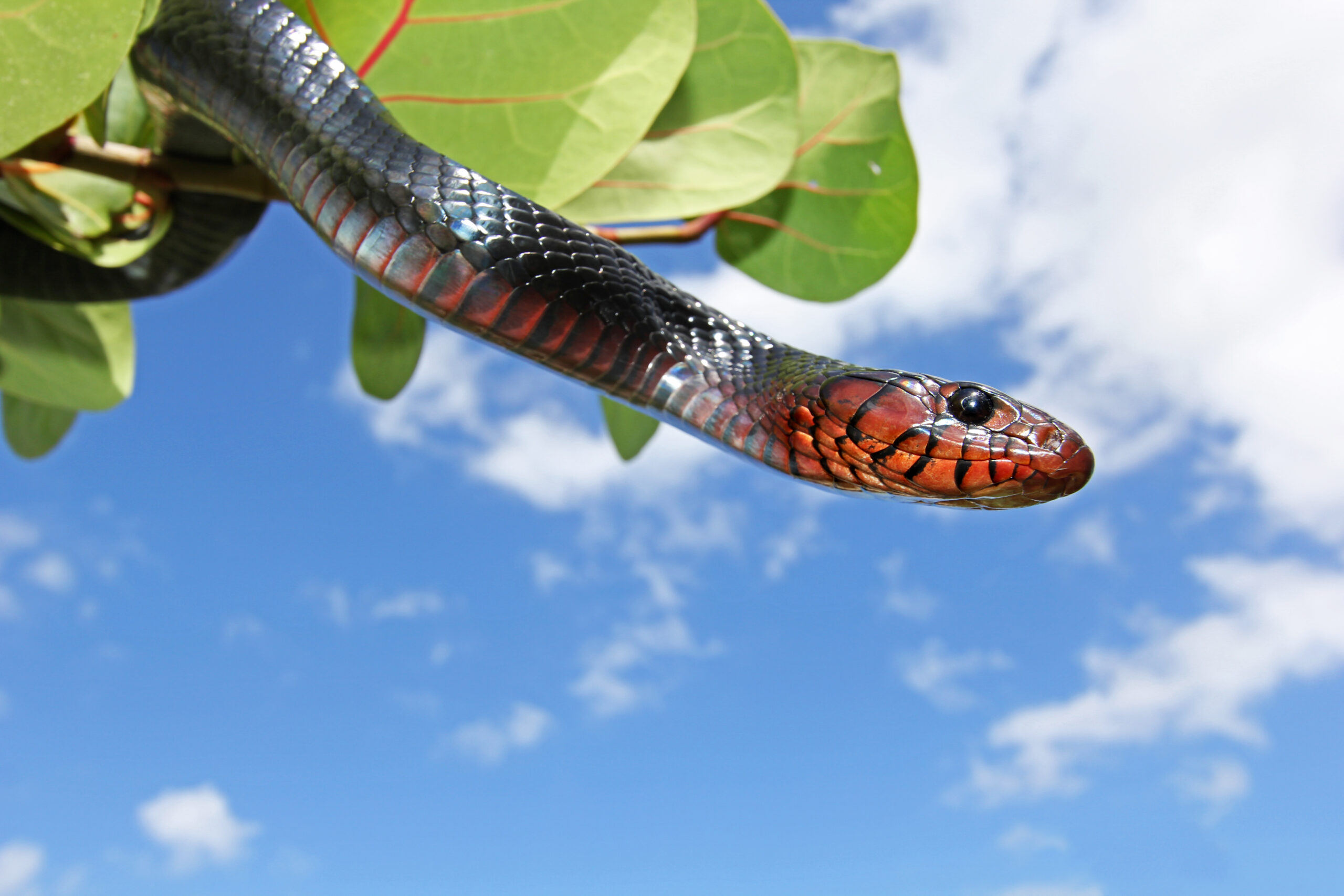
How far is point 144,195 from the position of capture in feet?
5.14

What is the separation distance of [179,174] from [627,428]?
0.98m

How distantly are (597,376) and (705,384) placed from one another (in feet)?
0.60

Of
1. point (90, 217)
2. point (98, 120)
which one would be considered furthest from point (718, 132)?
point (90, 217)

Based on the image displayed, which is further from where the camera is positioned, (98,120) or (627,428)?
(627,428)

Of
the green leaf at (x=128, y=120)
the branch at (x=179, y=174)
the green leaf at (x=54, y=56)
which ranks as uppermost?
the green leaf at (x=128, y=120)

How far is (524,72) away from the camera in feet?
4.17

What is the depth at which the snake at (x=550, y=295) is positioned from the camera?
115cm

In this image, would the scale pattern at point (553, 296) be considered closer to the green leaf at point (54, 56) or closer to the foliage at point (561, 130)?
the foliage at point (561, 130)

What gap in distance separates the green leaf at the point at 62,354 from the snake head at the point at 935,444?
129 centimetres

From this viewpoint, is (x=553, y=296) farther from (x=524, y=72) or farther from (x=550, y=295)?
(x=524, y=72)

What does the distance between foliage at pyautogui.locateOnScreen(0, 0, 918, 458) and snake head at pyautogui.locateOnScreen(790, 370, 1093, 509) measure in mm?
382

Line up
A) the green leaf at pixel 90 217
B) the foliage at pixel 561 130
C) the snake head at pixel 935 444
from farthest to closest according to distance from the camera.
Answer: the green leaf at pixel 90 217, the snake head at pixel 935 444, the foliage at pixel 561 130

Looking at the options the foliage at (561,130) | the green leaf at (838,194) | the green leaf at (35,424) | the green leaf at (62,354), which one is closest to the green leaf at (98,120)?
the foliage at (561,130)

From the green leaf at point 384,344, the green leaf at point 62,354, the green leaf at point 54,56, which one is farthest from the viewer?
the green leaf at point 62,354
